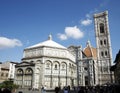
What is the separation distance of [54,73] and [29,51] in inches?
421

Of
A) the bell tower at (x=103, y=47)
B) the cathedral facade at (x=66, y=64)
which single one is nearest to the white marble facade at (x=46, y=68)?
the cathedral facade at (x=66, y=64)

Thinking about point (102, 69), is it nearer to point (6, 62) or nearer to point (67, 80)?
point (67, 80)

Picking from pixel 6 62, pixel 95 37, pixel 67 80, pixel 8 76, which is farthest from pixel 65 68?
pixel 6 62

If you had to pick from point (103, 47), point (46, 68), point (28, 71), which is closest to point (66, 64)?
point (46, 68)

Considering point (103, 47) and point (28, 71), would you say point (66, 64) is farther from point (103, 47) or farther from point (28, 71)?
point (103, 47)

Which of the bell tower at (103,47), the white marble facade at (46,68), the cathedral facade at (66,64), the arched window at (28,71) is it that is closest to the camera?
the white marble facade at (46,68)

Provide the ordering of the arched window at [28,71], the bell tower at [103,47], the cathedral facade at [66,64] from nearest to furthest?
the arched window at [28,71] < the cathedral facade at [66,64] < the bell tower at [103,47]

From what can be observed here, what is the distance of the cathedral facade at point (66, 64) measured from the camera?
1634 inches

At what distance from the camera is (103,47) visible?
5097 cm

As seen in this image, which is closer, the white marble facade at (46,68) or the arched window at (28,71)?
the white marble facade at (46,68)

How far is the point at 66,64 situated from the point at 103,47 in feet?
45.7

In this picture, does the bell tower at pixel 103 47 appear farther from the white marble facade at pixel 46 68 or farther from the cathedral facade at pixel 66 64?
the white marble facade at pixel 46 68

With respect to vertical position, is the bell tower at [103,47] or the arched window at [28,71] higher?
the bell tower at [103,47]

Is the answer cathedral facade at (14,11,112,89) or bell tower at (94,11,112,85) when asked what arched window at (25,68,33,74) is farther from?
bell tower at (94,11,112,85)
